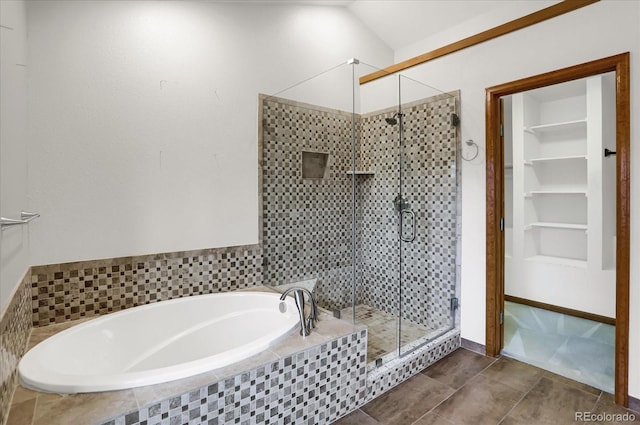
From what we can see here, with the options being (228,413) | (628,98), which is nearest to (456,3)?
(628,98)

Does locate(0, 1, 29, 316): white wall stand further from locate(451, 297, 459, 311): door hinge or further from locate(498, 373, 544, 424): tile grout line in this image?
locate(451, 297, 459, 311): door hinge

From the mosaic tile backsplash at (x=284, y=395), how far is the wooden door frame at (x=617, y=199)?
1252 millimetres

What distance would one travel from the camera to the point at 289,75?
113 inches

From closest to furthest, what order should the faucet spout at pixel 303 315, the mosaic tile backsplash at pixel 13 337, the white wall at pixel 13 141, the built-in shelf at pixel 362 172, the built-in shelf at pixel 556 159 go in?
the mosaic tile backsplash at pixel 13 337, the white wall at pixel 13 141, the faucet spout at pixel 303 315, the built-in shelf at pixel 362 172, the built-in shelf at pixel 556 159

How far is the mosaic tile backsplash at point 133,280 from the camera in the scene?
1930mm

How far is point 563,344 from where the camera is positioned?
9.40 feet

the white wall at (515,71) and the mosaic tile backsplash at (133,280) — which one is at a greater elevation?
the white wall at (515,71)

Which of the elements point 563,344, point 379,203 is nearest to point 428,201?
point 379,203

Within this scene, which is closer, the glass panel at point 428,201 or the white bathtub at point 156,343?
the white bathtub at point 156,343

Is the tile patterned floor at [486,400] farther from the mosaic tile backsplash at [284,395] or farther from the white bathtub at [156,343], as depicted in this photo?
the white bathtub at [156,343]

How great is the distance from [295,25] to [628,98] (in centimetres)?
243

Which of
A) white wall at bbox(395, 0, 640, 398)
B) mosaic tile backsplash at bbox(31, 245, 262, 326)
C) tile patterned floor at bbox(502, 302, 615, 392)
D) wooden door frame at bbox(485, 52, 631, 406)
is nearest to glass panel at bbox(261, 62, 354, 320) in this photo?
mosaic tile backsplash at bbox(31, 245, 262, 326)

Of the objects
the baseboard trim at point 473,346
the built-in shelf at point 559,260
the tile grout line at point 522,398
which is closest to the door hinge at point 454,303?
the baseboard trim at point 473,346

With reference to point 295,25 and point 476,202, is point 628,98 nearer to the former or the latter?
point 476,202
